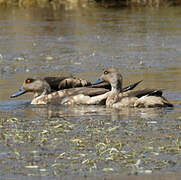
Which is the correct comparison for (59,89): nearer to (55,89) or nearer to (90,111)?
(55,89)

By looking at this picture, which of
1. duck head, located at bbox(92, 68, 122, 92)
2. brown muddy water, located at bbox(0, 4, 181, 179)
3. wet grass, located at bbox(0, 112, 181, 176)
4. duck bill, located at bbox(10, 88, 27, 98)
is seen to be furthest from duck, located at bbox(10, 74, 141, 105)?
wet grass, located at bbox(0, 112, 181, 176)

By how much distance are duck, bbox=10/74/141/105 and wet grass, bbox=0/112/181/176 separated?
2.38m

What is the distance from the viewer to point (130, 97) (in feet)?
42.0

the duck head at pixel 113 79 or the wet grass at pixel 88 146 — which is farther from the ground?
the wet grass at pixel 88 146

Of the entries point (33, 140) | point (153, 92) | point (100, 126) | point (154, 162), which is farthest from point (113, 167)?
point (153, 92)

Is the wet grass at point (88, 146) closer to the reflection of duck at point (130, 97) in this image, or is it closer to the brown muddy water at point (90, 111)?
the brown muddy water at point (90, 111)

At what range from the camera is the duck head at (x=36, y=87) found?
14.2 meters

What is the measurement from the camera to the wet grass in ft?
26.1

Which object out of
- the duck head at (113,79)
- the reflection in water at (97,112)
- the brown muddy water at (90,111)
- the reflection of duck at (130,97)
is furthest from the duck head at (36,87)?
the reflection of duck at (130,97)

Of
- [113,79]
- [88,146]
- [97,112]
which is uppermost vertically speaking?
[88,146]

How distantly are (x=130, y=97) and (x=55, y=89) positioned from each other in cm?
245

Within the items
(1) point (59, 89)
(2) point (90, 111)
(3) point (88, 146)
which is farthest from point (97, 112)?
(3) point (88, 146)

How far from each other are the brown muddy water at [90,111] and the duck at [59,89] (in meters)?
0.36

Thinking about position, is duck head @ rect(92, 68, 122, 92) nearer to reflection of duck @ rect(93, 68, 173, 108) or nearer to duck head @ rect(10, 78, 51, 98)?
reflection of duck @ rect(93, 68, 173, 108)
